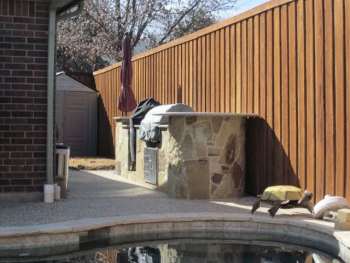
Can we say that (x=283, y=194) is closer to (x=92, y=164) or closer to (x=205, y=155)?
(x=205, y=155)

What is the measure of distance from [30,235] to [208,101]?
16.1 feet

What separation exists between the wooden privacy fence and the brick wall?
113 inches

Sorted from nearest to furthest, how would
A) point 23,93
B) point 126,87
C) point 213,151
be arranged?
point 23,93
point 213,151
point 126,87

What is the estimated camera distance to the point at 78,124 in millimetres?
16141

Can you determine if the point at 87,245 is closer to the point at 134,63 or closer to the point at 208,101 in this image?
the point at 208,101

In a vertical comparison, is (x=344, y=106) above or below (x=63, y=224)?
above

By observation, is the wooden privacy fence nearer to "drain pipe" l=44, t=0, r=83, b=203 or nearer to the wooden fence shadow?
the wooden fence shadow

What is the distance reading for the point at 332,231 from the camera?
560 cm

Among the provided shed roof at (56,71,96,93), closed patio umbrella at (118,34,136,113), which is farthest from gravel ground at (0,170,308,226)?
shed roof at (56,71,96,93)

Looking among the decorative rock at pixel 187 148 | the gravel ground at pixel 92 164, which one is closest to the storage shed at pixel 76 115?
the gravel ground at pixel 92 164

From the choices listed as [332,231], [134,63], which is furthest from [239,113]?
[134,63]

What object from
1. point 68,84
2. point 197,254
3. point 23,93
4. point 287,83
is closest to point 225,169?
point 287,83

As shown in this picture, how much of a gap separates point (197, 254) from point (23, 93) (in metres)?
3.80

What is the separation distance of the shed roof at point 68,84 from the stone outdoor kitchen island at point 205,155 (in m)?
8.09
